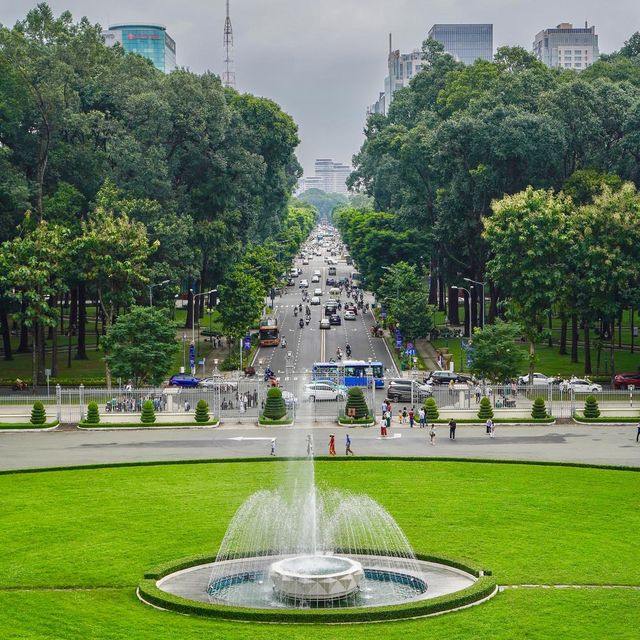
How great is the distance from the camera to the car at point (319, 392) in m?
86.2

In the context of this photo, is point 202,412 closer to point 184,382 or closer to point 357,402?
point 357,402

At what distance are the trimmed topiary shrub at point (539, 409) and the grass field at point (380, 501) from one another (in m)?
16.0

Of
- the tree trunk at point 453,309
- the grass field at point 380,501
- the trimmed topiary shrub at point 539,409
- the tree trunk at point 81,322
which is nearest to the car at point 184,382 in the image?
the tree trunk at point 81,322

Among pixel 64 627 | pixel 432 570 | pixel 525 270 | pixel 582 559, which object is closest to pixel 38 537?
pixel 64 627

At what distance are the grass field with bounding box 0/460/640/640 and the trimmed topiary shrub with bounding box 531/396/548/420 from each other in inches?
629

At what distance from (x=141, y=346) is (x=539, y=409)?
1138 inches

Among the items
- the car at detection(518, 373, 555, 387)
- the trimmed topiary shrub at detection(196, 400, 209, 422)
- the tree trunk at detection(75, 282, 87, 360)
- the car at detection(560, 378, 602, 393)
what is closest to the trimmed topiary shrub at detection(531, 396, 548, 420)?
the car at detection(560, 378, 602, 393)

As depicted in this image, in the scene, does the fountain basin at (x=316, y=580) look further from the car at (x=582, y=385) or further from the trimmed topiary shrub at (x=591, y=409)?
the car at (x=582, y=385)

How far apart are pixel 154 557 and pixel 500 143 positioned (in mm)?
76841

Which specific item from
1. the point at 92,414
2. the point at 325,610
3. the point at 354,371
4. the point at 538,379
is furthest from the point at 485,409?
the point at 325,610

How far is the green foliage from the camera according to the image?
87125 millimetres

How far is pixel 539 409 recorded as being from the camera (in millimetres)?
78000

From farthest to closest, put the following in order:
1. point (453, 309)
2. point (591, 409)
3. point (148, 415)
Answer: point (453, 309) < point (591, 409) < point (148, 415)

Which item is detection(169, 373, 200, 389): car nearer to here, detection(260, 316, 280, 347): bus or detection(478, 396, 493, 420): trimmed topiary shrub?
detection(478, 396, 493, 420): trimmed topiary shrub
